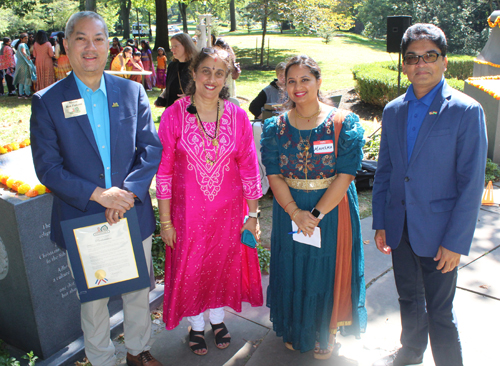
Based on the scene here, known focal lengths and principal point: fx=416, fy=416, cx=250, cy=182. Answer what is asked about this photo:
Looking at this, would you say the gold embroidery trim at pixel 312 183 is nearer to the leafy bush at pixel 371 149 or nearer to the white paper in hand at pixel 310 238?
the white paper in hand at pixel 310 238

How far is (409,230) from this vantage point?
7.57ft

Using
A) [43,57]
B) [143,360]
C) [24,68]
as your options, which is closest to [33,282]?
[143,360]

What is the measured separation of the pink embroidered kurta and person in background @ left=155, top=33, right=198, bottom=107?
2262mm

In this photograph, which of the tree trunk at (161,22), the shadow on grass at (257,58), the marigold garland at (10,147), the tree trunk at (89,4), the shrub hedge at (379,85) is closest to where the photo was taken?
the marigold garland at (10,147)

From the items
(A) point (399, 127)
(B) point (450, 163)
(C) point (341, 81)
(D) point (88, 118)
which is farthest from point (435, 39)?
(C) point (341, 81)

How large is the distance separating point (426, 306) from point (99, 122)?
7.16 feet

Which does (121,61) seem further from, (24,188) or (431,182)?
(431,182)

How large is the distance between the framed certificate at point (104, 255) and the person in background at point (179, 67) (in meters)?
2.81

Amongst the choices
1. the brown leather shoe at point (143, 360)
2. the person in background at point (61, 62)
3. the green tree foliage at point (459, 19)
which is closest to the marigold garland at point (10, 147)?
the brown leather shoe at point (143, 360)

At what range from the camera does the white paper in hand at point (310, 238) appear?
8.44 ft

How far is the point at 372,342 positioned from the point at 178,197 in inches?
68.7

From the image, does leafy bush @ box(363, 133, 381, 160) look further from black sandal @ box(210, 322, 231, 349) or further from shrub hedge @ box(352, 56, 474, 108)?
black sandal @ box(210, 322, 231, 349)

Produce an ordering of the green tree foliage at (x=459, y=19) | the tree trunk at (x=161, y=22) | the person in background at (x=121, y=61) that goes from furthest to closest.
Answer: the green tree foliage at (x=459, y=19) < the tree trunk at (x=161, y=22) < the person in background at (x=121, y=61)

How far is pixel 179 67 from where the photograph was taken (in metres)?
5.38
